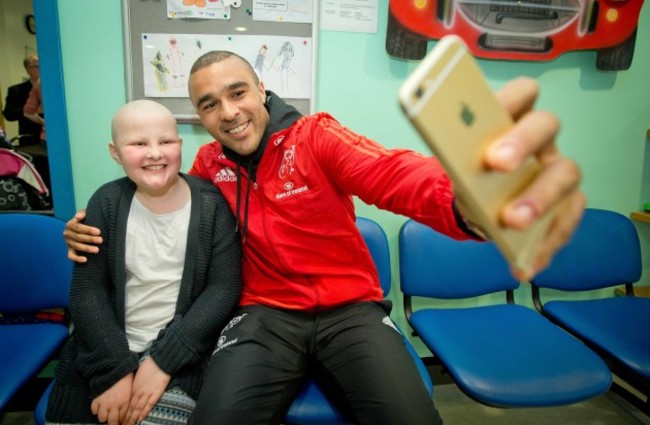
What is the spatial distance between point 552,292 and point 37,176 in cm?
267

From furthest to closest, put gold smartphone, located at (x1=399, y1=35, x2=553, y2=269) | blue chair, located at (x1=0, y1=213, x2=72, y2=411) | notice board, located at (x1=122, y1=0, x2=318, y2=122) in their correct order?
notice board, located at (x1=122, y1=0, x2=318, y2=122) < blue chair, located at (x1=0, y1=213, x2=72, y2=411) < gold smartphone, located at (x1=399, y1=35, x2=553, y2=269)

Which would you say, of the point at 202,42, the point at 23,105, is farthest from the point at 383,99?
the point at 23,105

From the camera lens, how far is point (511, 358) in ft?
4.07

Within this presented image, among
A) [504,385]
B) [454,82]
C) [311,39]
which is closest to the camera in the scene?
[454,82]

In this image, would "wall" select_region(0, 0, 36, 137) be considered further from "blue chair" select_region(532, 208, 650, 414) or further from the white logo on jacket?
"blue chair" select_region(532, 208, 650, 414)

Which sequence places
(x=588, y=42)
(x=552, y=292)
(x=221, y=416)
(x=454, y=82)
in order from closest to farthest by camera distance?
(x=454, y=82)
(x=221, y=416)
(x=588, y=42)
(x=552, y=292)

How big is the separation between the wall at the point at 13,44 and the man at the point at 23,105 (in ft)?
0.30

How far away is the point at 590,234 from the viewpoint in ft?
5.81

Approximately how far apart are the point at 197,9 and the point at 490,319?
1.72m

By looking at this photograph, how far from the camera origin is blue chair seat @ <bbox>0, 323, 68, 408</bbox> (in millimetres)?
1064

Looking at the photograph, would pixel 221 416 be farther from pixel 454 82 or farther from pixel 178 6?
pixel 178 6

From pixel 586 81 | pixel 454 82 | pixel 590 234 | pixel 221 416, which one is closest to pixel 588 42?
pixel 586 81

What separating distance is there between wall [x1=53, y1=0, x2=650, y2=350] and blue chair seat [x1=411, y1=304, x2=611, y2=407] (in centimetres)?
51

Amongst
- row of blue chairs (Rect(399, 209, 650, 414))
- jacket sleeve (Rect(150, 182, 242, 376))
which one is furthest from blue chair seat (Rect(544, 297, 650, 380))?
jacket sleeve (Rect(150, 182, 242, 376))
